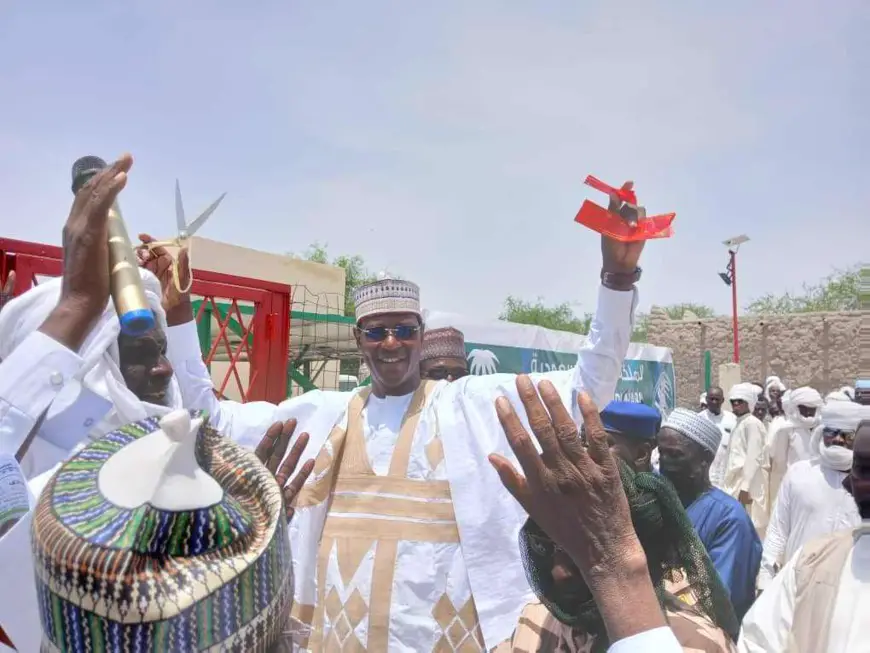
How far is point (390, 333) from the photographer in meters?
2.99

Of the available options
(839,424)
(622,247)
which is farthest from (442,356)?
(622,247)

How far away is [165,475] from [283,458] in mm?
850

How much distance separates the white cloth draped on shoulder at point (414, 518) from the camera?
8.34 ft

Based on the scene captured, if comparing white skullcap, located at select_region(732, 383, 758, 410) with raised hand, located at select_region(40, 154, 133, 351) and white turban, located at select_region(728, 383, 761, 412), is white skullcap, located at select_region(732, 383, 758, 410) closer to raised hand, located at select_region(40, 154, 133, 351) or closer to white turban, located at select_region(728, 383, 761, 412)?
white turban, located at select_region(728, 383, 761, 412)

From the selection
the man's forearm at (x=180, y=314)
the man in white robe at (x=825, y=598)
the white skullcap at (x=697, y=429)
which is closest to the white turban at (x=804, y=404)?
the white skullcap at (x=697, y=429)

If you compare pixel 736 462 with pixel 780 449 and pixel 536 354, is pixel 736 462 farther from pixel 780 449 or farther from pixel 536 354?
pixel 536 354

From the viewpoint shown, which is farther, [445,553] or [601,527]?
[445,553]

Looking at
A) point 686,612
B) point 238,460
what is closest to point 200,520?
point 238,460

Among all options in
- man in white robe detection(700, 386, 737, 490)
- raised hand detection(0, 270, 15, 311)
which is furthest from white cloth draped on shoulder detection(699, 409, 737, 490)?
raised hand detection(0, 270, 15, 311)

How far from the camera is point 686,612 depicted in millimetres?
1877

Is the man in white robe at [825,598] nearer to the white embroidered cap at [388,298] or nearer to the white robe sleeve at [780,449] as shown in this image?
the white embroidered cap at [388,298]

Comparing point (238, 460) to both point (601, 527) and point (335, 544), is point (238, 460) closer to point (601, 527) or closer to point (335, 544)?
point (601, 527)

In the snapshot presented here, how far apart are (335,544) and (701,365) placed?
61.7 feet

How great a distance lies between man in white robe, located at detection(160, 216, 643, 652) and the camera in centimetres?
254
